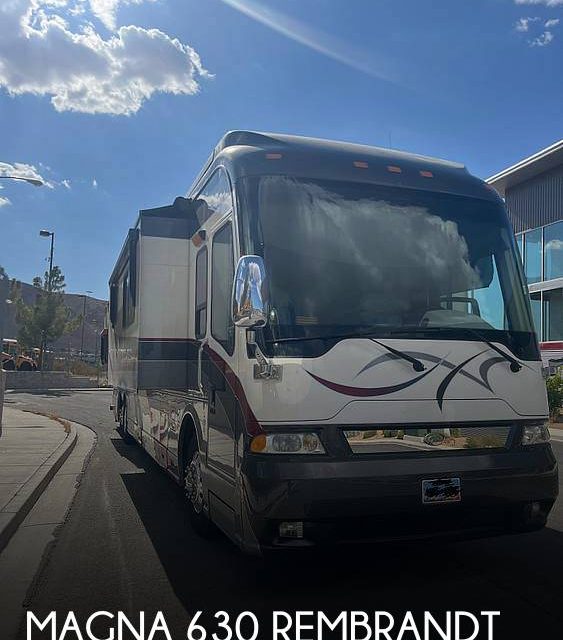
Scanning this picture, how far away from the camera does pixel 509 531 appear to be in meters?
4.69

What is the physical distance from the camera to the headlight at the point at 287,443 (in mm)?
4258

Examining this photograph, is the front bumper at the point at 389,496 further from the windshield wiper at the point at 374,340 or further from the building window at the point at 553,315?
the building window at the point at 553,315

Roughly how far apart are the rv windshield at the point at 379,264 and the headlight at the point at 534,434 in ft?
1.68

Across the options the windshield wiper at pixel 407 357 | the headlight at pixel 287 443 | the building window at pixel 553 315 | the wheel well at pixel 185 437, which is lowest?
the wheel well at pixel 185 437

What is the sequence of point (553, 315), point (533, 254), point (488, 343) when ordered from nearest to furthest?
1. point (488, 343)
2. point (553, 315)
3. point (533, 254)

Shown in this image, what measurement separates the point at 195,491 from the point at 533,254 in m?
25.3

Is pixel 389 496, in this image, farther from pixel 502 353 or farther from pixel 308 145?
pixel 308 145

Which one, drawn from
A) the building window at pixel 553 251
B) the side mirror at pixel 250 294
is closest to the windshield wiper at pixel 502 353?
the side mirror at pixel 250 294

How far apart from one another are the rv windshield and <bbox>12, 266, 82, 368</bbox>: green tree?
35842mm

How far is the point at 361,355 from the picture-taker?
4430 millimetres

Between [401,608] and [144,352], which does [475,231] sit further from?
[144,352]

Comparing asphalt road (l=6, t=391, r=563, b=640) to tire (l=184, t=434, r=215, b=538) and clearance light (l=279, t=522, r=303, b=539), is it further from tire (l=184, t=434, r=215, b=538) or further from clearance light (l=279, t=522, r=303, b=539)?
clearance light (l=279, t=522, r=303, b=539)

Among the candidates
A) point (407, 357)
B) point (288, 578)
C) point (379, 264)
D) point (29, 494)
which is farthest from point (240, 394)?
point (29, 494)

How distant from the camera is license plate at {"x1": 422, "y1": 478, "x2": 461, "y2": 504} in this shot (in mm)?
4410
